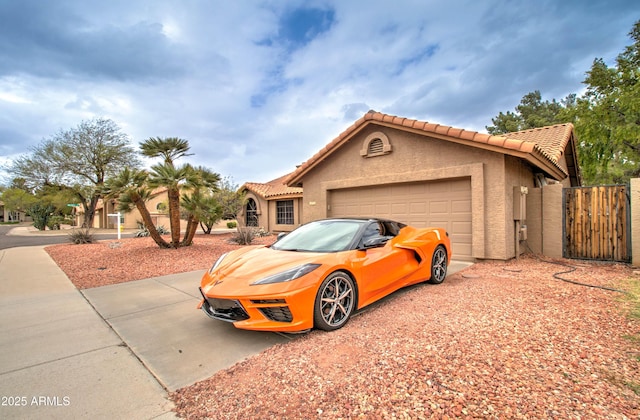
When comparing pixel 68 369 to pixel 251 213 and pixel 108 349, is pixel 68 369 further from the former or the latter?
pixel 251 213

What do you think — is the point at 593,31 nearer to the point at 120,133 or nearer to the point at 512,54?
the point at 512,54

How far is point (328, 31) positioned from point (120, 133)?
25.7 meters

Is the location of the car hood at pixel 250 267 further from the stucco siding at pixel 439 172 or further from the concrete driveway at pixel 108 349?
the stucco siding at pixel 439 172

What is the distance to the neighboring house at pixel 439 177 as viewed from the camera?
7.34 meters

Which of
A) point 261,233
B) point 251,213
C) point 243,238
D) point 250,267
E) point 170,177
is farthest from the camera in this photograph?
point 251,213

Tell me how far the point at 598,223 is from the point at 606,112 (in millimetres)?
10393

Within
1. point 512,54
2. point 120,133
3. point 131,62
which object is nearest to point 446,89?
point 512,54

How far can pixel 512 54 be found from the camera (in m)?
13.0

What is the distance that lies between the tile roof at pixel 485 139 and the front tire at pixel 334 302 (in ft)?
18.2

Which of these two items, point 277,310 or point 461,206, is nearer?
point 277,310

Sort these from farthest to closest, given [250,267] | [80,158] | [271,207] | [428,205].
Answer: [80,158], [271,207], [428,205], [250,267]

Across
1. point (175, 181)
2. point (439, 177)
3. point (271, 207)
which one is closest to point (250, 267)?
point (439, 177)

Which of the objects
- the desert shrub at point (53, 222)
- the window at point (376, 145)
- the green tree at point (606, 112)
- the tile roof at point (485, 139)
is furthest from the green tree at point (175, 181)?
the desert shrub at point (53, 222)

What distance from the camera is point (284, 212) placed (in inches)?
695
